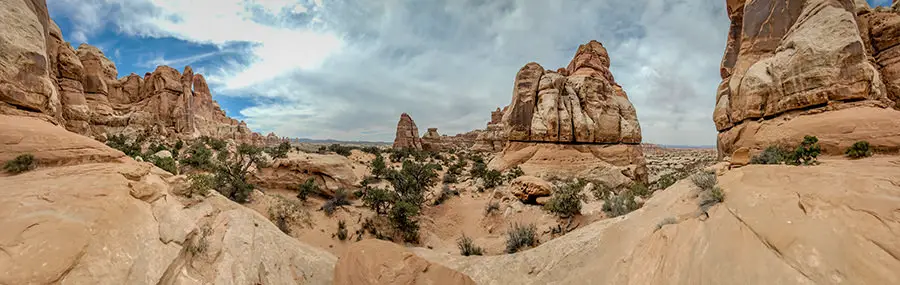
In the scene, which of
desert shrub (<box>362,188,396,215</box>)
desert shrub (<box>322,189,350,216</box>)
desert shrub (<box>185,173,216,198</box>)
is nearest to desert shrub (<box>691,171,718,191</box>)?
desert shrub (<box>362,188,396,215</box>)

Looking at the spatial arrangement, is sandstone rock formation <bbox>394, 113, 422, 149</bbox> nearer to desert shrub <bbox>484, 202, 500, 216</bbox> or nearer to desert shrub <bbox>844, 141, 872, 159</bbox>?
desert shrub <bbox>484, 202, 500, 216</bbox>

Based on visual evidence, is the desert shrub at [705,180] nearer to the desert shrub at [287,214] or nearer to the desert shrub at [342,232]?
the desert shrub at [342,232]

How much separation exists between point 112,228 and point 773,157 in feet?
48.9

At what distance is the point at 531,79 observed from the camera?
25719 mm

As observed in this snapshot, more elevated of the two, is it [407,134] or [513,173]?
[407,134]

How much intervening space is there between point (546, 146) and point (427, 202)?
12278mm

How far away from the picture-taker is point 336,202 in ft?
46.6

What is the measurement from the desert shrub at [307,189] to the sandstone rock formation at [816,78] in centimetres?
1928

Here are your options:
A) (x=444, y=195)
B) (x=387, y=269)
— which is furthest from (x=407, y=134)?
(x=387, y=269)

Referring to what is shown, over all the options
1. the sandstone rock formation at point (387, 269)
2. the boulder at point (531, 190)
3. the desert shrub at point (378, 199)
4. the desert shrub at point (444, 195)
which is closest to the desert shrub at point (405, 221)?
the desert shrub at point (378, 199)

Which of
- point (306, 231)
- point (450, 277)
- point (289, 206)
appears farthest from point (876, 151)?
point (289, 206)

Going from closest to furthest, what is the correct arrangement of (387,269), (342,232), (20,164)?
(20,164) → (387,269) → (342,232)

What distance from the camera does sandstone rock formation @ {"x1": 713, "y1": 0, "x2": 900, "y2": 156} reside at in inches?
325

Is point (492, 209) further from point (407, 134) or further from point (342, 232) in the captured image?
point (407, 134)
